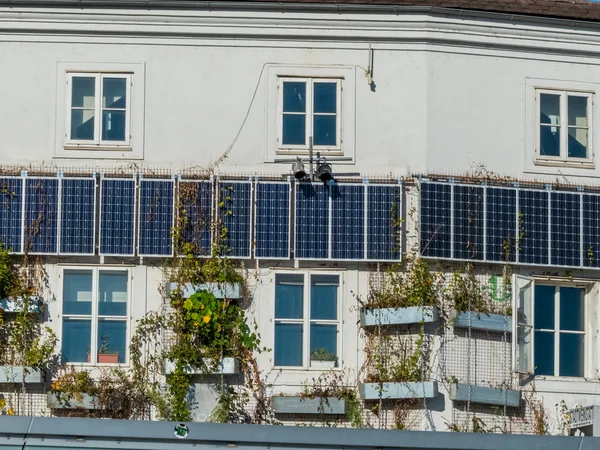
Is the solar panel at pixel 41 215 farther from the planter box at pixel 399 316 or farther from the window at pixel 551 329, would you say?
the window at pixel 551 329

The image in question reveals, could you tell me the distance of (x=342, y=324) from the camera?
24266 mm

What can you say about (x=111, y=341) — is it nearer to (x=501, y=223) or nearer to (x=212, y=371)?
(x=212, y=371)

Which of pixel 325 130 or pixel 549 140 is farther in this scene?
pixel 549 140

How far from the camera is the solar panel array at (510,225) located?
2431 cm

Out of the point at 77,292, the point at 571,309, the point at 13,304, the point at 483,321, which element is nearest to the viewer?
the point at 13,304

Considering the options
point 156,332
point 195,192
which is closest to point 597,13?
point 195,192

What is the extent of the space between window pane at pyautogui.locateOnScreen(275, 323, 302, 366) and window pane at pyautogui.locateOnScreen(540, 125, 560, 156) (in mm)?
4980

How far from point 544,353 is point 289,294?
419cm

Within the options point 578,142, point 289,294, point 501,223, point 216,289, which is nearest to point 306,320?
point 289,294

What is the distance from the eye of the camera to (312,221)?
79.4 feet

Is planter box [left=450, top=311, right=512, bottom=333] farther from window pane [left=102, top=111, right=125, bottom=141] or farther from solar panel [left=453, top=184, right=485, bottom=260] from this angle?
window pane [left=102, top=111, right=125, bottom=141]

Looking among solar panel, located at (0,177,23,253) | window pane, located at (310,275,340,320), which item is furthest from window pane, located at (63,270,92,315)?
window pane, located at (310,275,340,320)

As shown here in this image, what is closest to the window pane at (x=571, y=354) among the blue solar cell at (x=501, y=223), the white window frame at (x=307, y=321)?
the blue solar cell at (x=501, y=223)

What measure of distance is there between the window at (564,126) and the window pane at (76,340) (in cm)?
782
